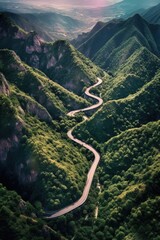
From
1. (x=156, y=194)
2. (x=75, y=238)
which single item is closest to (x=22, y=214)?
(x=75, y=238)

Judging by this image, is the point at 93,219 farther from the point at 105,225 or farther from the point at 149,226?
the point at 149,226

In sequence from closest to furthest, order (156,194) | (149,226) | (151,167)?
(149,226) < (156,194) < (151,167)

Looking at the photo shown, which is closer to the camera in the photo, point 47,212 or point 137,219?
point 137,219

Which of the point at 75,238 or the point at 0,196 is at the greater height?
the point at 0,196

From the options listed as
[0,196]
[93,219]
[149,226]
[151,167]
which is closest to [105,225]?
[93,219]

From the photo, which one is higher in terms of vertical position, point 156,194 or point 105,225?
point 156,194

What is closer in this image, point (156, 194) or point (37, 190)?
point (156, 194)

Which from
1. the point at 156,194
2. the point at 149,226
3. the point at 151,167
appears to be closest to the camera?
the point at 149,226

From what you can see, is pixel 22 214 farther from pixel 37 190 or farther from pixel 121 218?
pixel 121 218
